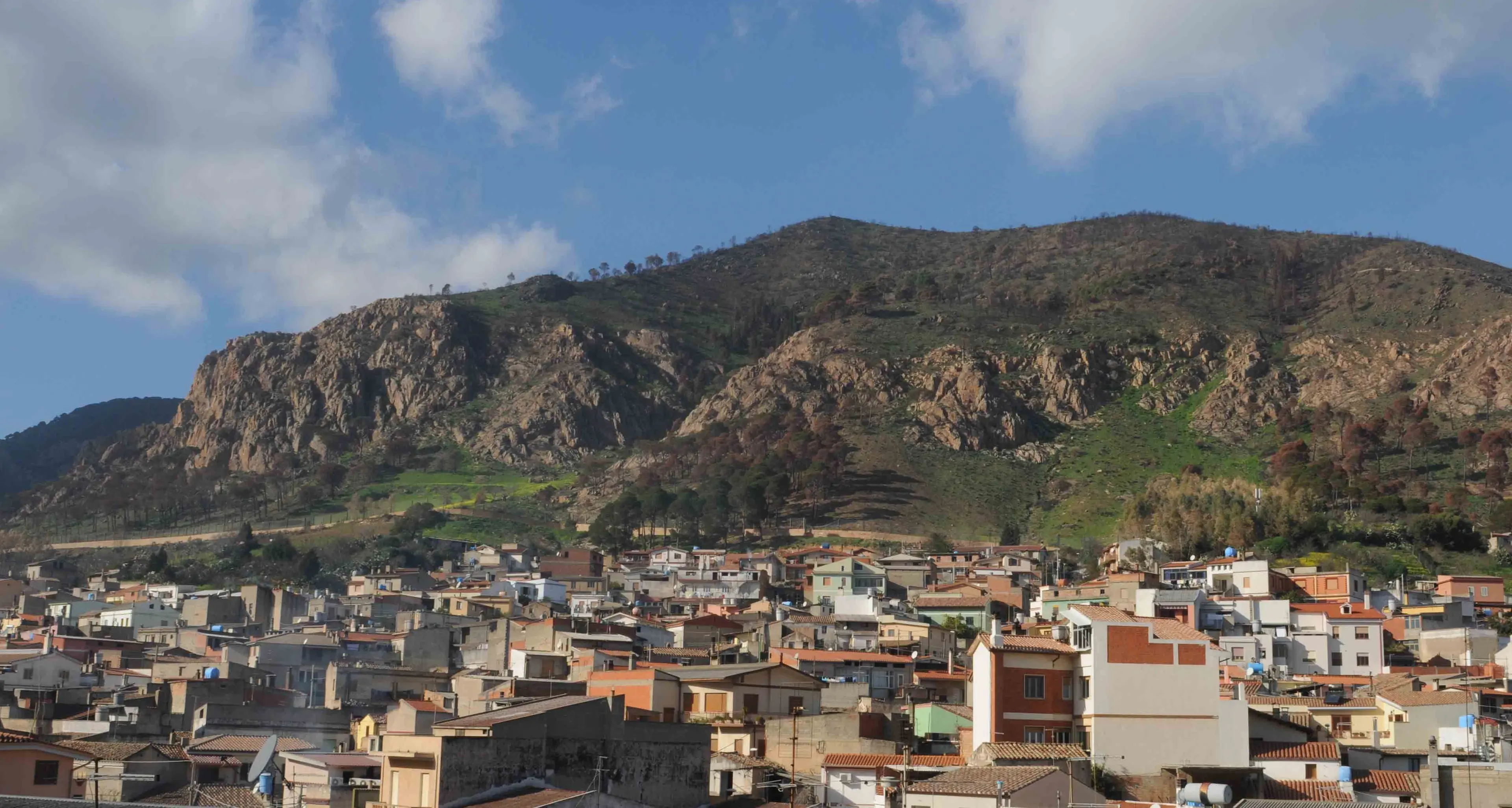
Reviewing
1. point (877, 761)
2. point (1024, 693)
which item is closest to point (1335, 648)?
point (1024, 693)

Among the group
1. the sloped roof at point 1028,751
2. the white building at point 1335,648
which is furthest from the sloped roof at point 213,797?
the white building at point 1335,648

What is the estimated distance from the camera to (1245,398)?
425 ft

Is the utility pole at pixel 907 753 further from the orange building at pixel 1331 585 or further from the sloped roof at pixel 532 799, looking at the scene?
the orange building at pixel 1331 585

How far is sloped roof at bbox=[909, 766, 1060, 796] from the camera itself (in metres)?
29.5

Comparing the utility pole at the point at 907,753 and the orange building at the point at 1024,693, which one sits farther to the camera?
the orange building at the point at 1024,693

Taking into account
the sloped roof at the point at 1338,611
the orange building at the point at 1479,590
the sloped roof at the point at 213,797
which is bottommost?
the sloped roof at the point at 213,797

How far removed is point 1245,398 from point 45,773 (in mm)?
110635

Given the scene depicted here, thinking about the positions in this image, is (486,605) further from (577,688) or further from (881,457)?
(881,457)

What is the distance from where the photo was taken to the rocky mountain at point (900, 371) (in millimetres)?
123438

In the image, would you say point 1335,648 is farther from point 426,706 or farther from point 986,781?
point 426,706

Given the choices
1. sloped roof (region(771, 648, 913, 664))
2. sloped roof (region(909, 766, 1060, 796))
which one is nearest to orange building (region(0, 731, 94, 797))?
sloped roof (region(909, 766, 1060, 796))

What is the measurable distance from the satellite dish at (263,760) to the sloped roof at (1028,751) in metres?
12.7

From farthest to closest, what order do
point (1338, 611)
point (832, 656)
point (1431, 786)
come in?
point (1338, 611), point (832, 656), point (1431, 786)

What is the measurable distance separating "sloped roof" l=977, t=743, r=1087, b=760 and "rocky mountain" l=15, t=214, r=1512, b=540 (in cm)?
7473
